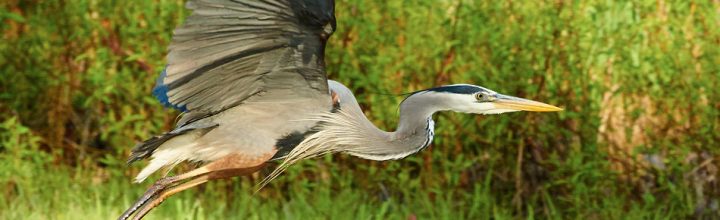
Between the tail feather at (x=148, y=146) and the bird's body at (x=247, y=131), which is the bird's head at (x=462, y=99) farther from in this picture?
the tail feather at (x=148, y=146)

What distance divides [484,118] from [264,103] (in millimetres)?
1524

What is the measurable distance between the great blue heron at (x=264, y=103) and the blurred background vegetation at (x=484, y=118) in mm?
711

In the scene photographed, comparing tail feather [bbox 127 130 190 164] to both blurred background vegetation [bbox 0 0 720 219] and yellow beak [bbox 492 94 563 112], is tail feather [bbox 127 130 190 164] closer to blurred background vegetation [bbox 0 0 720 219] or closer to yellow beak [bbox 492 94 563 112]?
blurred background vegetation [bbox 0 0 720 219]

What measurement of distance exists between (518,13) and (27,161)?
2450 mm

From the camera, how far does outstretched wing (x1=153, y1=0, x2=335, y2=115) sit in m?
4.88

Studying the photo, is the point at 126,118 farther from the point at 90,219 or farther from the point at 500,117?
the point at 500,117

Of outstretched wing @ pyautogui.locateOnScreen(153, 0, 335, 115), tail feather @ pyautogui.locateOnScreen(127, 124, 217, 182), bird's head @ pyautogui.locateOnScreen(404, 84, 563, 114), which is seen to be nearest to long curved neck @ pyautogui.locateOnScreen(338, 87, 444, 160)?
bird's head @ pyautogui.locateOnScreen(404, 84, 563, 114)

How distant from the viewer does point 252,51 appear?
5051 mm

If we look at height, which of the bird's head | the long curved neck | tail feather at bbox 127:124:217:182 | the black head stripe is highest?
the black head stripe

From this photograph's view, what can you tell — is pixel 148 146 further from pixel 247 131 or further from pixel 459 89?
pixel 459 89

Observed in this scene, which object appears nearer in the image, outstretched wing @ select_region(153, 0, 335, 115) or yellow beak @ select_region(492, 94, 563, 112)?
outstretched wing @ select_region(153, 0, 335, 115)

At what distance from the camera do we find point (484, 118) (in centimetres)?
661

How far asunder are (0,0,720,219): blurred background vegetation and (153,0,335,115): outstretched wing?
1.09 m

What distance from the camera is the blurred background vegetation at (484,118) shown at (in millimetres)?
6445
